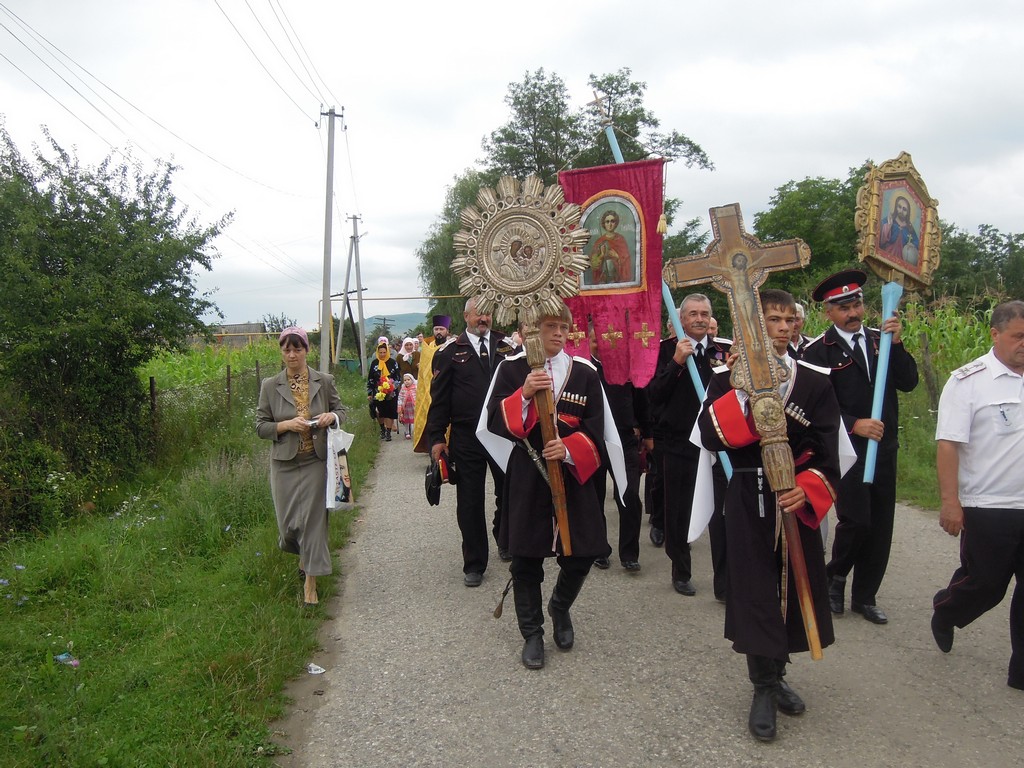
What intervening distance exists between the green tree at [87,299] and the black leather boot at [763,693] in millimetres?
7489

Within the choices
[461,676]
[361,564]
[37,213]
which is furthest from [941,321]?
[37,213]

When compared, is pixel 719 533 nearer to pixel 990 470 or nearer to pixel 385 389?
pixel 990 470

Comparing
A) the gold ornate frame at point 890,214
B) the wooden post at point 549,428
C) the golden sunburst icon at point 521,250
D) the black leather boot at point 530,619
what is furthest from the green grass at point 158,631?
the gold ornate frame at point 890,214

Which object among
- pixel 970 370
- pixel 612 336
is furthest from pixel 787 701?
pixel 612 336

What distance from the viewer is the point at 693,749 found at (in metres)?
3.35

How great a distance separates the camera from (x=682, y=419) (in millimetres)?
5594

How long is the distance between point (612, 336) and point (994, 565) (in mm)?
3351

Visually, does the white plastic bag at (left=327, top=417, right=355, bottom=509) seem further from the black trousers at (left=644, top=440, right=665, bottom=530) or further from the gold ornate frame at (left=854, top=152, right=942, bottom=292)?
the gold ornate frame at (left=854, top=152, right=942, bottom=292)

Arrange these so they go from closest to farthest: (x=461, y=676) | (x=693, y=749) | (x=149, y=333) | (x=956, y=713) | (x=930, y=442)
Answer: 1. (x=693, y=749)
2. (x=956, y=713)
3. (x=461, y=676)
4. (x=149, y=333)
5. (x=930, y=442)

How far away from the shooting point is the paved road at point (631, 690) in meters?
3.36

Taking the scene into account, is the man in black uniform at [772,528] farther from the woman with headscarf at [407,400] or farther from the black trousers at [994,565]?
the woman with headscarf at [407,400]

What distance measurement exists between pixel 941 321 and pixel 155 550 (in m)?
13.4

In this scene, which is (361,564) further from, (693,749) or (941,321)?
(941,321)

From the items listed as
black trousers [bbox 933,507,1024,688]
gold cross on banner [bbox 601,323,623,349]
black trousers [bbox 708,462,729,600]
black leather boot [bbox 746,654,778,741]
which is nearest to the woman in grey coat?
gold cross on banner [bbox 601,323,623,349]
